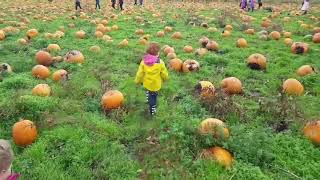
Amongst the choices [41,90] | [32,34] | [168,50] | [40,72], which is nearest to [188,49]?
[168,50]

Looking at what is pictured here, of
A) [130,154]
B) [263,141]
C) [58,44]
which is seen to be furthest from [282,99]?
[58,44]

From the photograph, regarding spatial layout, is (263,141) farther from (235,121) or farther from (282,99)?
(282,99)

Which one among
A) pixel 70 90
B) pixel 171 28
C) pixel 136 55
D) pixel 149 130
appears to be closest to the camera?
pixel 149 130

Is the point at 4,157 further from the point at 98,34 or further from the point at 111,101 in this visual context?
the point at 98,34

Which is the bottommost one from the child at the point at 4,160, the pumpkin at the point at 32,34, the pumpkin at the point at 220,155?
the pumpkin at the point at 32,34

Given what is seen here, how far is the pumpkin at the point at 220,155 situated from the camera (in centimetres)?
594

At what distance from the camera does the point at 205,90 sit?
8.07m

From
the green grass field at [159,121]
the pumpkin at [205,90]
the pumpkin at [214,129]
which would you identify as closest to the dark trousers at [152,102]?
the green grass field at [159,121]

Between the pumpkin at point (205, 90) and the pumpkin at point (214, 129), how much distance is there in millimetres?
1292

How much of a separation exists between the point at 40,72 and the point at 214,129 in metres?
4.96

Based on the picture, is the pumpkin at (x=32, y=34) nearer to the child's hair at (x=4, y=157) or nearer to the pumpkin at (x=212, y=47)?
the pumpkin at (x=212, y=47)

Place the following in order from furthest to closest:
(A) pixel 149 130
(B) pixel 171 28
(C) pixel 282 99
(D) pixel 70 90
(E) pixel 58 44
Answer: (B) pixel 171 28, (E) pixel 58 44, (D) pixel 70 90, (C) pixel 282 99, (A) pixel 149 130

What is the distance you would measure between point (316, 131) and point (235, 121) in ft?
4.57

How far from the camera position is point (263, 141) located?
20.9ft
